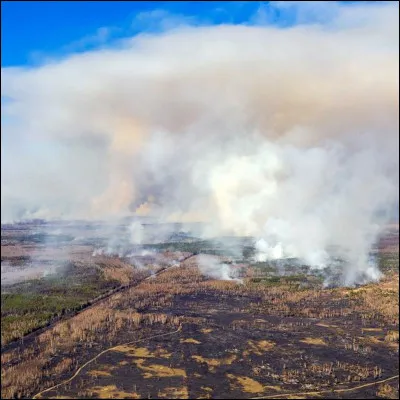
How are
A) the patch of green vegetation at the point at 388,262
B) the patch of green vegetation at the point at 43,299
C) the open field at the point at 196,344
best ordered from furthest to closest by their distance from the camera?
the patch of green vegetation at the point at 388,262
the open field at the point at 196,344
the patch of green vegetation at the point at 43,299

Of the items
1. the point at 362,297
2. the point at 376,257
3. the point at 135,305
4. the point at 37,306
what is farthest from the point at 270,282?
the point at 37,306

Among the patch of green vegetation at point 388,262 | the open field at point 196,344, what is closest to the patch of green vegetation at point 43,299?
the open field at point 196,344

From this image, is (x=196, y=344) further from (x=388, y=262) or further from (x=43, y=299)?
(x=388, y=262)

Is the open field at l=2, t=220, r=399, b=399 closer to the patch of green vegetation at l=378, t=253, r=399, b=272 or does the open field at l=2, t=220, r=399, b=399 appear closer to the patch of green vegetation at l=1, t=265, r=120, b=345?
the patch of green vegetation at l=1, t=265, r=120, b=345

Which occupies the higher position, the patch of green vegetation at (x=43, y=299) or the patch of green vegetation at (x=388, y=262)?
the patch of green vegetation at (x=388, y=262)

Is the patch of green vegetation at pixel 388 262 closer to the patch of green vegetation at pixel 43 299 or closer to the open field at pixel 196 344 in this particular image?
the open field at pixel 196 344

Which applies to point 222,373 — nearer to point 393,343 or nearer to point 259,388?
point 259,388

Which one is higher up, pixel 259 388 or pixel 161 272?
pixel 161 272

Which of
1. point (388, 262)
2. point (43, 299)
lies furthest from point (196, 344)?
point (388, 262)
